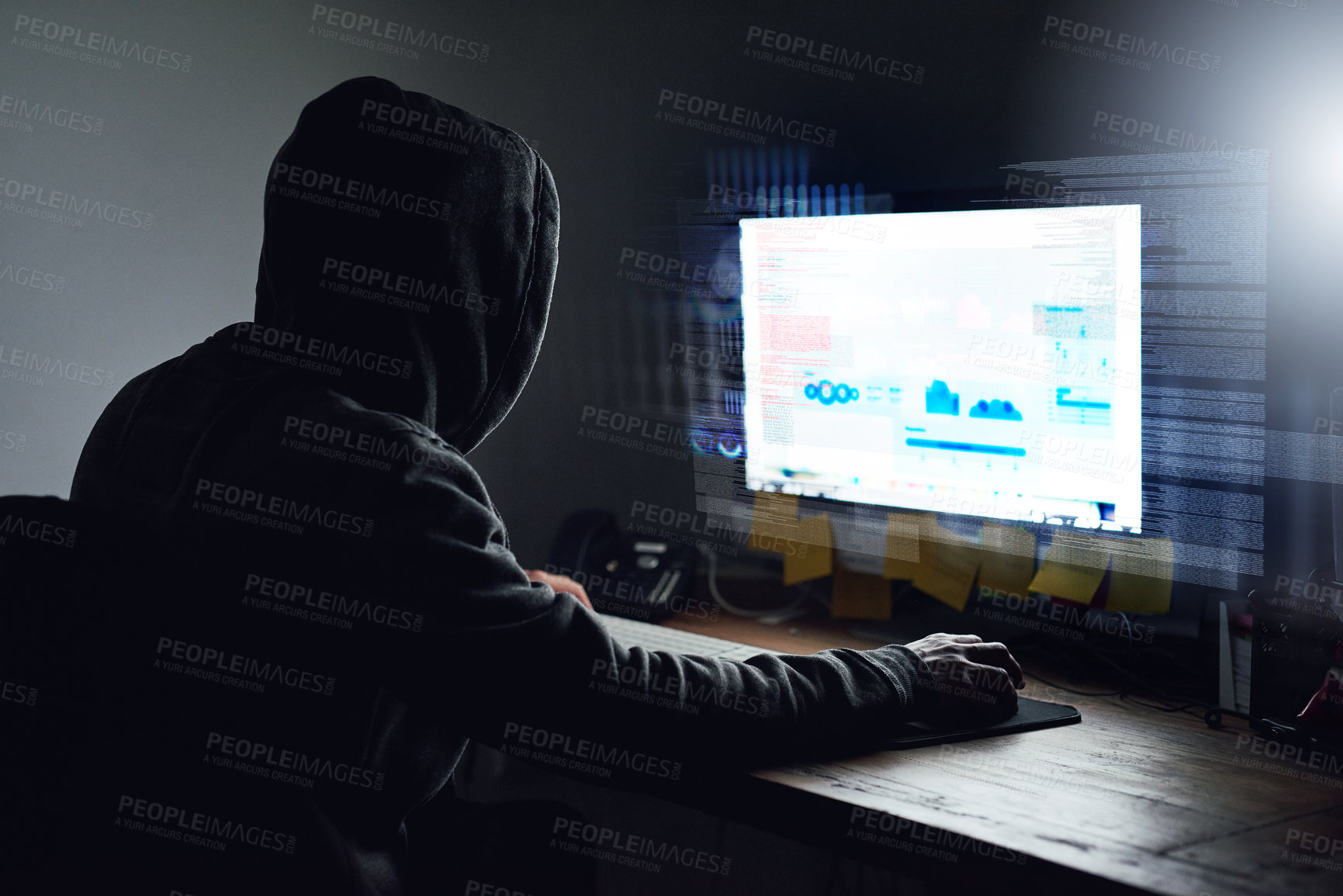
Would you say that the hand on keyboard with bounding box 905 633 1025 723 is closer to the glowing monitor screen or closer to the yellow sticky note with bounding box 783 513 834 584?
the glowing monitor screen

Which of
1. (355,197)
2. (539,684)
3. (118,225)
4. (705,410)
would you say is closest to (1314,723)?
(539,684)

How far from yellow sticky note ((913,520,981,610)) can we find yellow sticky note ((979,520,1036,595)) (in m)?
0.02

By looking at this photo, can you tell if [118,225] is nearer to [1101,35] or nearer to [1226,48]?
[1101,35]

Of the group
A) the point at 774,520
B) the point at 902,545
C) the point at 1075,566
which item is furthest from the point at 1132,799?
the point at 774,520

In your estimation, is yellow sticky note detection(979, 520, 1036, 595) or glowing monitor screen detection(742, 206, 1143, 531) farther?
yellow sticky note detection(979, 520, 1036, 595)

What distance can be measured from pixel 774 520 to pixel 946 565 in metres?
0.26

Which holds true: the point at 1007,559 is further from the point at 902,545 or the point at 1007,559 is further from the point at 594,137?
the point at 594,137

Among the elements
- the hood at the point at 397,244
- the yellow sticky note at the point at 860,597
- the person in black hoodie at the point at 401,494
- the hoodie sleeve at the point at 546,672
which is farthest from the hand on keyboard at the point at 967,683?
the hood at the point at 397,244

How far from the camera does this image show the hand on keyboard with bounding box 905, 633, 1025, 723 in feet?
2.74

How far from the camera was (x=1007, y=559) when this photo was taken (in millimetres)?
1148

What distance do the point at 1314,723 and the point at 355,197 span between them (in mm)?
1017

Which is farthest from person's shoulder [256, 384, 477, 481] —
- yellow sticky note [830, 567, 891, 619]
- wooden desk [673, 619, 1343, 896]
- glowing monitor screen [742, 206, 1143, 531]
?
yellow sticky note [830, 567, 891, 619]

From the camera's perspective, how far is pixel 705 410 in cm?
137

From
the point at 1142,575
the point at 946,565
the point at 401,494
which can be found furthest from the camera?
the point at 946,565
